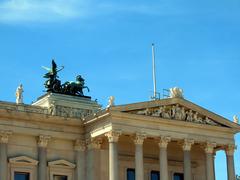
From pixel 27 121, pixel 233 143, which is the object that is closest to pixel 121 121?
pixel 27 121

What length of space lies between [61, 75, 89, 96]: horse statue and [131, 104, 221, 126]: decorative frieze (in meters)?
8.65

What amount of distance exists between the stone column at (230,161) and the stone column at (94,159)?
41.8ft

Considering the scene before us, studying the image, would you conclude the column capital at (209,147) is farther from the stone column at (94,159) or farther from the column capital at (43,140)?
the column capital at (43,140)

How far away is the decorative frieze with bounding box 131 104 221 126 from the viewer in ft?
200

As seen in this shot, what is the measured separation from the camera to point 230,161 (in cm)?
6431

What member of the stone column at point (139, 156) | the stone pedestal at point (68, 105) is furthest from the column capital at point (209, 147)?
the stone pedestal at point (68, 105)

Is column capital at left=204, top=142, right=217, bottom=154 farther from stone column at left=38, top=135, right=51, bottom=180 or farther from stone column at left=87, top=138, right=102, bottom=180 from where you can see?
stone column at left=38, top=135, right=51, bottom=180

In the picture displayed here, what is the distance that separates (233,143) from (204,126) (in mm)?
3927

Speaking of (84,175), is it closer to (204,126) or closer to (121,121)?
(121,121)

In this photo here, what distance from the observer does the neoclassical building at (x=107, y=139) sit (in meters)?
58.4

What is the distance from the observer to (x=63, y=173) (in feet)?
199

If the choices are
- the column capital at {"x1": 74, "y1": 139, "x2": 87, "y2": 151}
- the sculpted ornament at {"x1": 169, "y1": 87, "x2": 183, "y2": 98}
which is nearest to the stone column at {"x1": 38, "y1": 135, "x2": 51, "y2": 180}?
the column capital at {"x1": 74, "y1": 139, "x2": 87, "y2": 151}

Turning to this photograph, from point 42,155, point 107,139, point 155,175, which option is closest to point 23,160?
point 42,155

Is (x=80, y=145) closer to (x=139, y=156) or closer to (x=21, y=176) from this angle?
(x=139, y=156)
